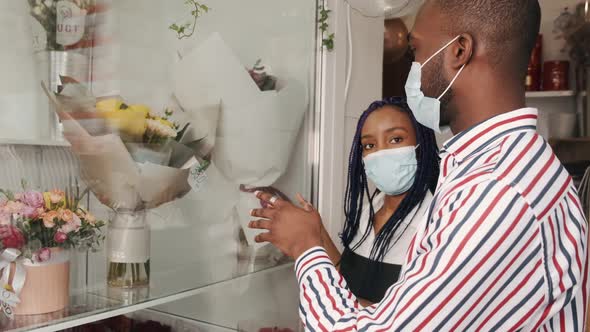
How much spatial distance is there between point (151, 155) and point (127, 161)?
0.21 ft

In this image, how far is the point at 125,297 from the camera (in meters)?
1.20

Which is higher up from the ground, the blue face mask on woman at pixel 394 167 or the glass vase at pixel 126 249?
the blue face mask on woman at pixel 394 167

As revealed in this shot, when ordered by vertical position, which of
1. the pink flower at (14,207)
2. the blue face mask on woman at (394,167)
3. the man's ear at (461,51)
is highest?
the man's ear at (461,51)

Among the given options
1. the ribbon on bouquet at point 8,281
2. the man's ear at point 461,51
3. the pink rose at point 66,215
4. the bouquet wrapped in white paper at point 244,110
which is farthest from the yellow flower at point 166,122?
the man's ear at point 461,51

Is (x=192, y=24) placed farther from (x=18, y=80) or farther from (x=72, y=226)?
(x=72, y=226)

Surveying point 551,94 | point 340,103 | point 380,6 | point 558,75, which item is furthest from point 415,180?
point 558,75

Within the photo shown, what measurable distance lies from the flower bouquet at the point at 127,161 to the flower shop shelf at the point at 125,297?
3 cm

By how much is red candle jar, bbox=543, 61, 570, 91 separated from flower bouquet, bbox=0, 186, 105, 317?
9.96 ft

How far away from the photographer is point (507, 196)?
0.73 meters

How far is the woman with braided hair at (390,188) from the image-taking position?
4.67ft

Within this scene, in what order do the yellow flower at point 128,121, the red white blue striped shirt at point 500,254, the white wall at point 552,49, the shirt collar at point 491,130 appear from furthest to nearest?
the white wall at point 552,49 → the yellow flower at point 128,121 → the shirt collar at point 491,130 → the red white blue striped shirt at point 500,254

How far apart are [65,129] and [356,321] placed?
0.69 metres

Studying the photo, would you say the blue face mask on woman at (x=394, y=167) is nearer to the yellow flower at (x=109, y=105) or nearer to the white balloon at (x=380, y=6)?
the white balloon at (x=380, y=6)

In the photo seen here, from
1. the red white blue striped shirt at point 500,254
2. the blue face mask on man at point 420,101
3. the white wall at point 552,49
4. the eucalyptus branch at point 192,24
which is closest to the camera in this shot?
the red white blue striped shirt at point 500,254
